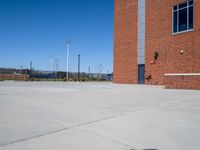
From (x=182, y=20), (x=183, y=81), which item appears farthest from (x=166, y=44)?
(x=183, y=81)

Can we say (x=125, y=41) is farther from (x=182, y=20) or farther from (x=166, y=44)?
(x=182, y=20)

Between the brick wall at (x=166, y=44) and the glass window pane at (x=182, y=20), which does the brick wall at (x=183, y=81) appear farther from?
the glass window pane at (x=182, y=20)

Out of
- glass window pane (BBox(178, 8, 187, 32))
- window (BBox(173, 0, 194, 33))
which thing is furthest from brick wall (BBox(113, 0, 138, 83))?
glass window pane (BBox(178, 8, 187, 32))

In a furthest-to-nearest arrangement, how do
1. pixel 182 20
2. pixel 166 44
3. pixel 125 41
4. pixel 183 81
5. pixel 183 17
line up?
pixel 125 41 < pixel 166 44 < pixel 182 20 < pixel 183 17 < pixel 183 81

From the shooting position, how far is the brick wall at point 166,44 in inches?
958

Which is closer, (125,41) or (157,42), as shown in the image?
(157,42)

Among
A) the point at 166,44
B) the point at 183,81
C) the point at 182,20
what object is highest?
the point at 182,20

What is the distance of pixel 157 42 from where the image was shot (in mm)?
29094

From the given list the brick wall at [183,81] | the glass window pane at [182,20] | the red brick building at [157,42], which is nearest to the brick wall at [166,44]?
the red brick building at [157,42]

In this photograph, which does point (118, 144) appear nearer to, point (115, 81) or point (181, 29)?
point (181, 29)

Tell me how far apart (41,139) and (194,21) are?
25.0m

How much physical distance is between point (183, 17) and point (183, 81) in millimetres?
9975

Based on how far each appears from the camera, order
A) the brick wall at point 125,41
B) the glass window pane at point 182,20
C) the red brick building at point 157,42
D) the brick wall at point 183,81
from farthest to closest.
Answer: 1. the brick wall at point 125,41
2. the glass window pane at point 182,20
3. the red brick building at point 157,42
4. the brick wall at point 183,81

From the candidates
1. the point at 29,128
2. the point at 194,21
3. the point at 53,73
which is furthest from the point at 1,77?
the point at 29,128
